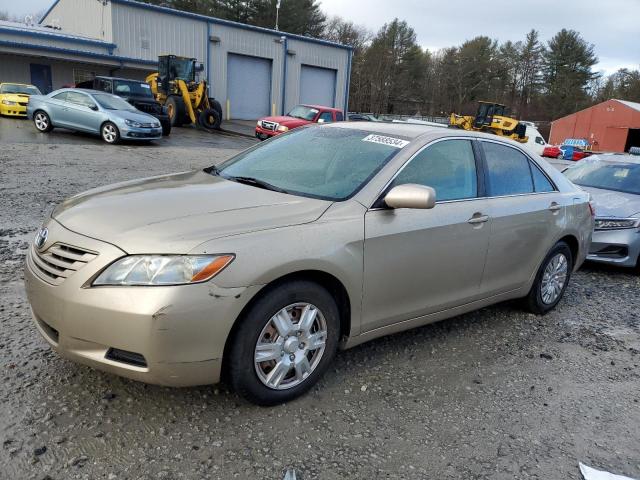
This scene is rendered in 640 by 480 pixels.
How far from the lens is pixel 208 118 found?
912 inches

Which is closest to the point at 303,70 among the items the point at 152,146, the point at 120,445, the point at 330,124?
the point at 152,146

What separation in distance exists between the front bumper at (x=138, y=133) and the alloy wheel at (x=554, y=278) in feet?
42.8

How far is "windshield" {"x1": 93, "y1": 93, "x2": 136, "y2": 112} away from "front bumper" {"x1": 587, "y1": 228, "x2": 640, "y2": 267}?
1349 cm

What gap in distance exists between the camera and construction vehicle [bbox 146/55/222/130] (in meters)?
22.7

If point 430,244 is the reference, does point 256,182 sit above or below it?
above

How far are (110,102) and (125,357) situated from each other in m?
14.8

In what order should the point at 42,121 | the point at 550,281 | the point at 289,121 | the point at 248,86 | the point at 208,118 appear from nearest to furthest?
the point at 550,281, the point at 42,121, the point at 289,121, the point at 208,118, the point at 248,86

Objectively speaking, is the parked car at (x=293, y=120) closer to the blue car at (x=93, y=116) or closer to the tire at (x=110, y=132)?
the blue car at (x=93, y=116)

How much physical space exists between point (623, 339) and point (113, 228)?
4135 millimetres

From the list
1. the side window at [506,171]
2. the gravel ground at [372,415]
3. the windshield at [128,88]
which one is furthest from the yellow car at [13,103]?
the side window at [506,171]

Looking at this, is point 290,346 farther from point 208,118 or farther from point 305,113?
point 208,118

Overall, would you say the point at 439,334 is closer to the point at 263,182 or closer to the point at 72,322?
the point at 263,182

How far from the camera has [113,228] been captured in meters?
2.75

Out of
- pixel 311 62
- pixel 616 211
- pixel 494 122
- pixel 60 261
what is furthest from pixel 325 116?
pixel 60 261
